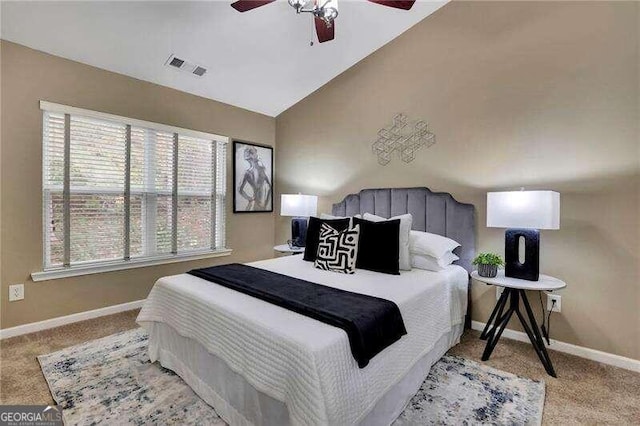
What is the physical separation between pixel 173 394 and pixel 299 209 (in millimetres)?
2344

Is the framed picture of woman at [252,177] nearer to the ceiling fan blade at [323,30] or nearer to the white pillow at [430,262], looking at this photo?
the ceiling fan blade at [323,30]

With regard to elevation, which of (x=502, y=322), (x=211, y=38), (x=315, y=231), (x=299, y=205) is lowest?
(x=502, y=322)

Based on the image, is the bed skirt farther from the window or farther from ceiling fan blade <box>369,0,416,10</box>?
ceiling fan blade <box>369,0,416,10</box>

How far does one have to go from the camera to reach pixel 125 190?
3.14m

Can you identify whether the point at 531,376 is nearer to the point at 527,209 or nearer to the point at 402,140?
the point at 527,209

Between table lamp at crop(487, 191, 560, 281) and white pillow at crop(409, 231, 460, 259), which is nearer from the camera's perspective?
table lamp at crop(487, 191, 560, 281)

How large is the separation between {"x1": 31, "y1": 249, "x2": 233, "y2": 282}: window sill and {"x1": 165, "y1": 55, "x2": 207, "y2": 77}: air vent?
6.83 ft

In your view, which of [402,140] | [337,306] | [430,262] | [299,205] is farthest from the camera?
[299,205]

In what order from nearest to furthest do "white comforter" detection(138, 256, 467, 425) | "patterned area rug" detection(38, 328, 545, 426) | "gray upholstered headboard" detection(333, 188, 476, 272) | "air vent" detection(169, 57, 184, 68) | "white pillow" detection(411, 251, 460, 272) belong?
"white comforter" detection(138, 256, 467, 425) → "patterned area rug" detection(38, 328, 545, 426) → "white pillow" detection(411, 251, 460, 272) → "gray upholstered headboard" detection(333, 188, 476, 272) → "air vent" detection(169, 57, 184, 68)

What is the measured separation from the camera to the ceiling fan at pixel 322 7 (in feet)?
5.69

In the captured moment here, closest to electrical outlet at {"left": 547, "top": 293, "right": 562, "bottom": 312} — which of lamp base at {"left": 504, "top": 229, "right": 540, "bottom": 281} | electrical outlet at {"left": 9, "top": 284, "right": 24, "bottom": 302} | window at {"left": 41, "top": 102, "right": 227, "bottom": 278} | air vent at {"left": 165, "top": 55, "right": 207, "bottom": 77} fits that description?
lamp base at {"left": 504, "top": 229, "right": 540, "bottom": 281}

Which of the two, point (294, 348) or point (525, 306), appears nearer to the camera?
point (294, 348)

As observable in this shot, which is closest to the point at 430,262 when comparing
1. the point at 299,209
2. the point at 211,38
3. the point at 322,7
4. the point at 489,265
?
the point at 489,265

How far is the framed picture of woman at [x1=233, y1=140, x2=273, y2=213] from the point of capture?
4109mm
